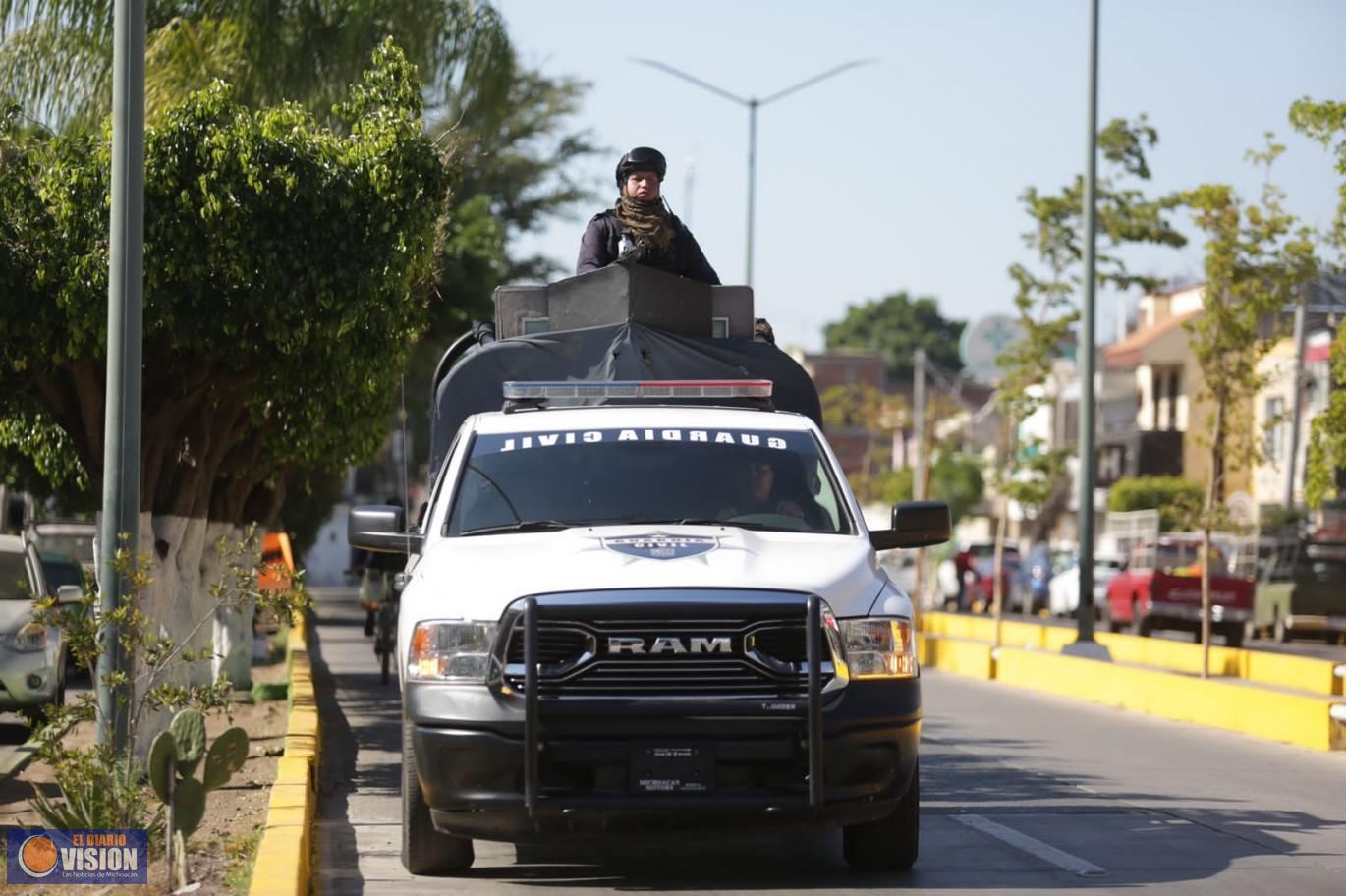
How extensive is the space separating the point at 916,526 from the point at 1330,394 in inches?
504

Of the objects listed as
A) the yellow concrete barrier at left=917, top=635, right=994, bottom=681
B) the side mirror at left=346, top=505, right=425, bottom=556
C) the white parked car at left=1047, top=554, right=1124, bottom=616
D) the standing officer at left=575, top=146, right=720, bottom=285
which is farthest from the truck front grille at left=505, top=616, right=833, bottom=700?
the white parked car at left=1047, top=554, right=1124, bottom=616

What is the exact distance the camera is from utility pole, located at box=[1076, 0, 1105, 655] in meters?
24.7

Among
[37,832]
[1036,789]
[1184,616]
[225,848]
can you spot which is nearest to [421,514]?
[225,848]

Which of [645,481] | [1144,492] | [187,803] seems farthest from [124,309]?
[1144,492]

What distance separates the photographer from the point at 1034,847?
988 cm

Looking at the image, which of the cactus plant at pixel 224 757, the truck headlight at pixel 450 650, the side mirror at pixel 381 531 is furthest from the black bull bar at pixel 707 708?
the side mirror at pixel 381 531

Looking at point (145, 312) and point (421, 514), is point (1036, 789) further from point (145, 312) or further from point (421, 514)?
point (145, 312)

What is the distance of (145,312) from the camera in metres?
11.9

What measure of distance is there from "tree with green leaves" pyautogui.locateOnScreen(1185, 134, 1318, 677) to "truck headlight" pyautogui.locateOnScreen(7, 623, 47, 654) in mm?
12417

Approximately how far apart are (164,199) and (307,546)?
24441 mm

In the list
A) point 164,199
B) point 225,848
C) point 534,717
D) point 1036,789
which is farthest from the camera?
point 1036,789

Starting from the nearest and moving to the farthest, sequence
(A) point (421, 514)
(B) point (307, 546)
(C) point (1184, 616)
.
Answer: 1. (A) point (421, 514)
2. (C) point (1184, 616)
3. (B) point (307, 546)

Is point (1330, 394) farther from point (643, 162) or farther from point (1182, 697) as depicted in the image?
point (643, 162)

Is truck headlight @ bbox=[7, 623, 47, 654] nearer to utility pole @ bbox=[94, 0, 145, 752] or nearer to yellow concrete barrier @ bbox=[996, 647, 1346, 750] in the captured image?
utility pole @ bbox=[94, 0, 145, 752]
